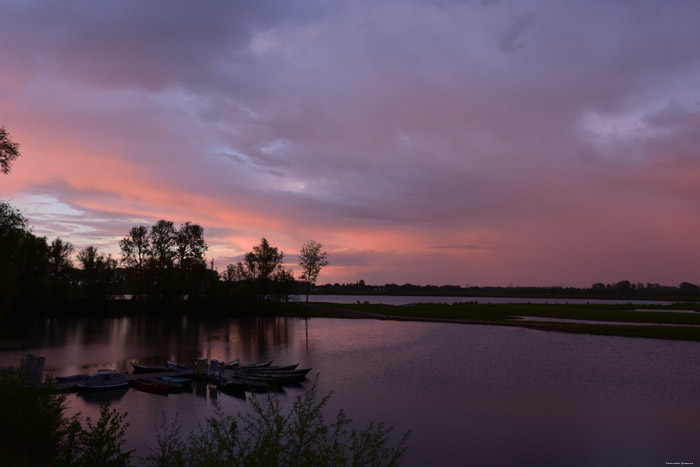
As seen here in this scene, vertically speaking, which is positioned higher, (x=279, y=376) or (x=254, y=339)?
(x=279, y=376)

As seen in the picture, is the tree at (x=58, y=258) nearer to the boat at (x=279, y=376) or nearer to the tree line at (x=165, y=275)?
the tree line at (x=165, y=275)

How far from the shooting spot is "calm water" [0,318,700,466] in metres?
24.6

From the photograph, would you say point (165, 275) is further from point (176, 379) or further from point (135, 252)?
point (176, 379)

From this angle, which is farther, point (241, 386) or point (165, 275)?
point (165, 275)

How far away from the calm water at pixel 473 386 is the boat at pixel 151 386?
27.7 inches

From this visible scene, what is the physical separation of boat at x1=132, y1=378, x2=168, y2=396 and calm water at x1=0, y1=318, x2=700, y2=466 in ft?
2.31

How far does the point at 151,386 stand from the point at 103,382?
355 centimetres

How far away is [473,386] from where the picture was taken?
37.5m

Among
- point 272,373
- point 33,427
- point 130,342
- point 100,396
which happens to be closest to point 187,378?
point 100,396

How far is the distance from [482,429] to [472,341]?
3968 centimetres

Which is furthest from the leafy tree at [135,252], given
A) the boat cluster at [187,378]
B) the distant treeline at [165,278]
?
the boat cluster at [187,378]

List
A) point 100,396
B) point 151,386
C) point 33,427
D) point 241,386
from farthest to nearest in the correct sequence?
1. point 151,386
2. point 241,386
3. point 100,396
4. point 33,427

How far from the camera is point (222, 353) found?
181 ft

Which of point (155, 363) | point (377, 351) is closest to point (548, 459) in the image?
point (377, 351)
